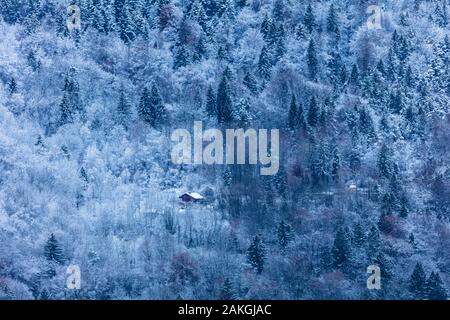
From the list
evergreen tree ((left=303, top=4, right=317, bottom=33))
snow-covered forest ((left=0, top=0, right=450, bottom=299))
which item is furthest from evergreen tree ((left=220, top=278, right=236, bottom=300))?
evergreen tree ((left=303, top=4, right=317, bottom=33))

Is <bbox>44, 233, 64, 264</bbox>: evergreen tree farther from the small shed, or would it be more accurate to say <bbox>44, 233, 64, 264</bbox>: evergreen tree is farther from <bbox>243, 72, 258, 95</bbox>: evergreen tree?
<bbox>243, 72, 258, 95</bbox>: evergreen tree

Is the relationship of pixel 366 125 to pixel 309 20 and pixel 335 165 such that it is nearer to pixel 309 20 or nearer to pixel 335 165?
pixel 335 165

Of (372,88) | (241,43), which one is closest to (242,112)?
(241,43)

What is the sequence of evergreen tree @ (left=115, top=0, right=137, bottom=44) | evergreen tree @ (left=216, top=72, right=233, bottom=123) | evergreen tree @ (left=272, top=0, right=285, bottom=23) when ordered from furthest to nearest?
evergreen tree @ (left=115, top=0, right=137, bottom=44) < evergreen tree @ (left=272, top=0, right=285, bottom=23) < evergreen tree @ (left=216, top=72, right=233, bottom=123)

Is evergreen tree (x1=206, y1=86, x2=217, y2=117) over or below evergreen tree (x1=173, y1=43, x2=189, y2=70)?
below

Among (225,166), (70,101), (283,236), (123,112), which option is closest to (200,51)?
(123,112)
